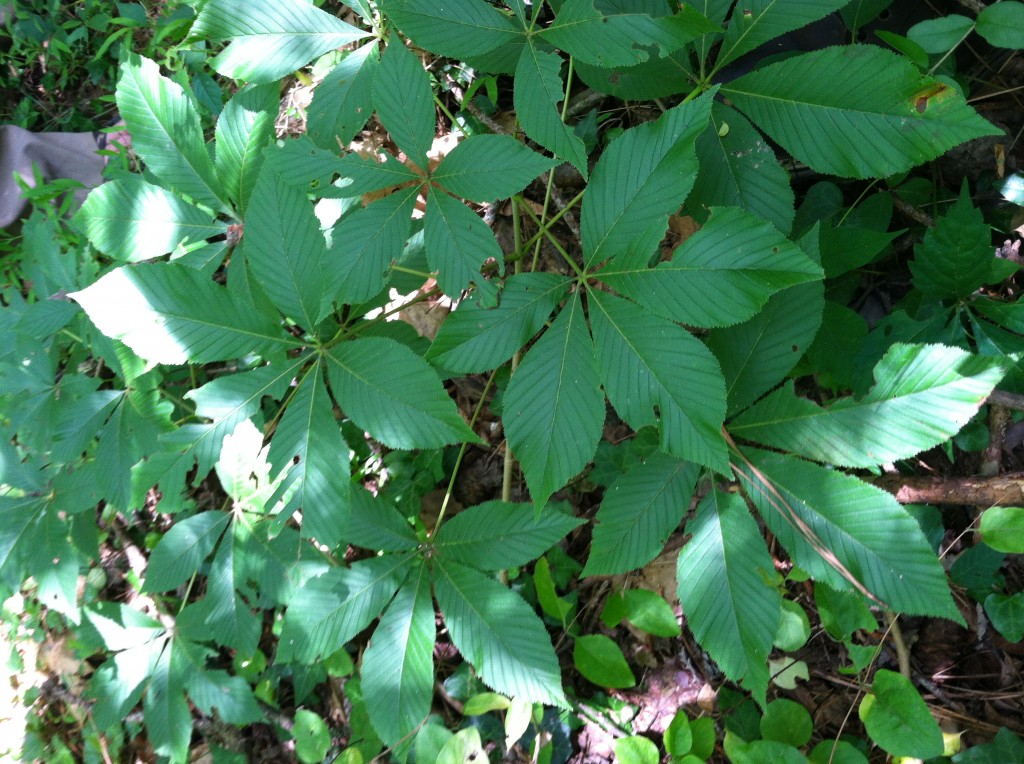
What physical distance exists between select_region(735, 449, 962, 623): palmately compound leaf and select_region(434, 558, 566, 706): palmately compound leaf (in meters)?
0.55

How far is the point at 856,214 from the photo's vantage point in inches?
62.1

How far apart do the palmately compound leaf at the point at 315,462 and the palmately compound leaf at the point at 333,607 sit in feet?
1.15

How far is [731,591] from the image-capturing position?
1.21 m

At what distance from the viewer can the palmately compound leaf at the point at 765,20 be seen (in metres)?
1.21

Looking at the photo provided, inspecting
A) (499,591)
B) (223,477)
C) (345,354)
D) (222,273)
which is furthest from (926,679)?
(222,273)

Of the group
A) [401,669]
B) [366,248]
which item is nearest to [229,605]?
[401,669]

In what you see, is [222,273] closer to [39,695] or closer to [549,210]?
[549,210]

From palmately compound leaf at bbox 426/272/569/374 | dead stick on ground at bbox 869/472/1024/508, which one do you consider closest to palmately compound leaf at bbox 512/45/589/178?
palmately compound leaf at bbox 426/272/569/374

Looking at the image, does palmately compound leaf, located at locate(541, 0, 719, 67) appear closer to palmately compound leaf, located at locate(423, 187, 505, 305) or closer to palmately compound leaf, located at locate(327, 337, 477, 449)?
palmately compound leaf, located at locate(423, 187, 505, 305)

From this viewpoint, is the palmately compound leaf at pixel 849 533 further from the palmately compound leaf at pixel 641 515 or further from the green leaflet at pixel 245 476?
the green leaflet at pixel 245 476

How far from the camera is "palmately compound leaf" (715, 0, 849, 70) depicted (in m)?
1.21

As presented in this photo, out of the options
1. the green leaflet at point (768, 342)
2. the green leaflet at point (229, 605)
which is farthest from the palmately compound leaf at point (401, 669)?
the green leaflet at point (768, 342)

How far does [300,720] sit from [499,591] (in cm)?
107

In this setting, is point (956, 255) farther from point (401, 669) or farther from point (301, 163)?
point (401, 669)
